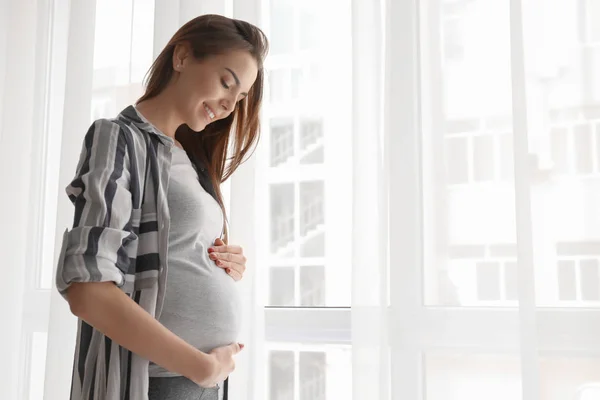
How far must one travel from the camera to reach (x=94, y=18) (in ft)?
5.99

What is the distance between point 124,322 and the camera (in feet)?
2.72

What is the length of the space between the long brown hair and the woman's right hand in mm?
270

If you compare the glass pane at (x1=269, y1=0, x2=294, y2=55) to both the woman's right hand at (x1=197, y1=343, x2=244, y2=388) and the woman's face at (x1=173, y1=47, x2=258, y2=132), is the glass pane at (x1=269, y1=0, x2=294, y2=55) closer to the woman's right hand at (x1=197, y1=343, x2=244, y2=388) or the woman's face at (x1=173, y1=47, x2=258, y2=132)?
the woman's face at (x1=173, y1=47, x2=258, y2=132)

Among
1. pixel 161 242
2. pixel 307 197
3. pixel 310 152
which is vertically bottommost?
pixel 161 242

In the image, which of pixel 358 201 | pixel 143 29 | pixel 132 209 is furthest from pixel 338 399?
pixel 143 29

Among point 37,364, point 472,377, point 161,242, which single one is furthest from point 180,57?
point 37,364

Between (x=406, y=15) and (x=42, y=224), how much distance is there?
124 centimetres

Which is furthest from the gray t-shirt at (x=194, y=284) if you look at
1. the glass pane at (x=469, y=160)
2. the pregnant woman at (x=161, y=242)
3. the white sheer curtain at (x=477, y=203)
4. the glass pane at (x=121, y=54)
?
the glass pane at (x=121, y=54)

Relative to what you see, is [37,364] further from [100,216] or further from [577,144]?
[577,144]

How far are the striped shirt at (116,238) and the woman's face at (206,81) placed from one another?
0.12 metres

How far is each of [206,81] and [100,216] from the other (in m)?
0.33

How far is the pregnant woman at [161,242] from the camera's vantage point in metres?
0.83

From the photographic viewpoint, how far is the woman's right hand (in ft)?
2.98

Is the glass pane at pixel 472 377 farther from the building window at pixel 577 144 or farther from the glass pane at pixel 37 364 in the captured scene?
the glass pane at pixel 37 364
